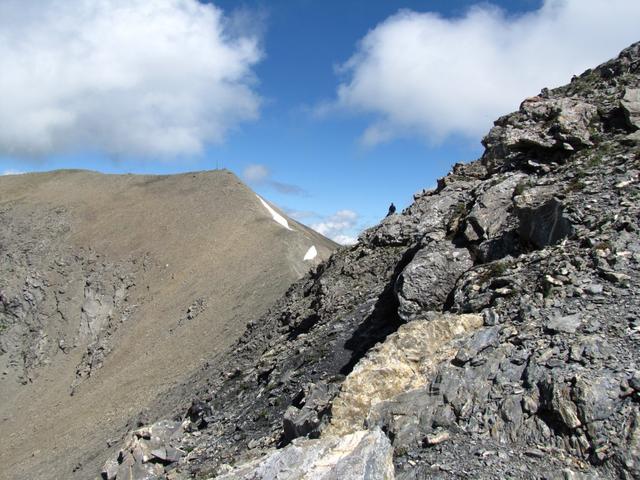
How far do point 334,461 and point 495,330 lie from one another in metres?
4.45

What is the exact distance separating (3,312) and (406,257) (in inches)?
1691

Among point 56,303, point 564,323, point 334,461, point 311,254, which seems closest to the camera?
point 334,461

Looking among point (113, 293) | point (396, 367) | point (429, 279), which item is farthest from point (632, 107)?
point (113, 293)

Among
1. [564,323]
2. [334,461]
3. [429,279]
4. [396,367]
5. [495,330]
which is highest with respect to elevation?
[429,279]

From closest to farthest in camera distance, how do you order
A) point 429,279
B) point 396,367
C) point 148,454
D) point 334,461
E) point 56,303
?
point 334,461, point 396,367, point 429,279, point 148,454, point 56,303

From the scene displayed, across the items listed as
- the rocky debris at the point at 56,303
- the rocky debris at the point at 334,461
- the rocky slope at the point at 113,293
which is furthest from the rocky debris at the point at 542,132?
the rocky debris at the point at 56,303

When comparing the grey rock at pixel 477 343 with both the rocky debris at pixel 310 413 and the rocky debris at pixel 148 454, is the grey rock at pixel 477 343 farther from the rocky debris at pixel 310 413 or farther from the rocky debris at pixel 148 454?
the rocky debris at pixel 148 454

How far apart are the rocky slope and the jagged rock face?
40.2 ft

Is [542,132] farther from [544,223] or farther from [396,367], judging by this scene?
[396,367]

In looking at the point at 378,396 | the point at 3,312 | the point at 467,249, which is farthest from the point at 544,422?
the point at 3,312

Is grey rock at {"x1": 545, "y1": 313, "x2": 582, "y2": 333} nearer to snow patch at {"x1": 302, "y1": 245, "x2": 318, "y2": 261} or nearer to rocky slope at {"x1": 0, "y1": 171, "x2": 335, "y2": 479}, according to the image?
rocky slope at {"x1": 0, "y1": 171, "x2": 335, "y2": 479}

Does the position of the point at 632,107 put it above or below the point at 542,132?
above

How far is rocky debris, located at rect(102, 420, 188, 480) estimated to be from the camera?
16.2 metres

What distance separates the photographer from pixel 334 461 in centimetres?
856
